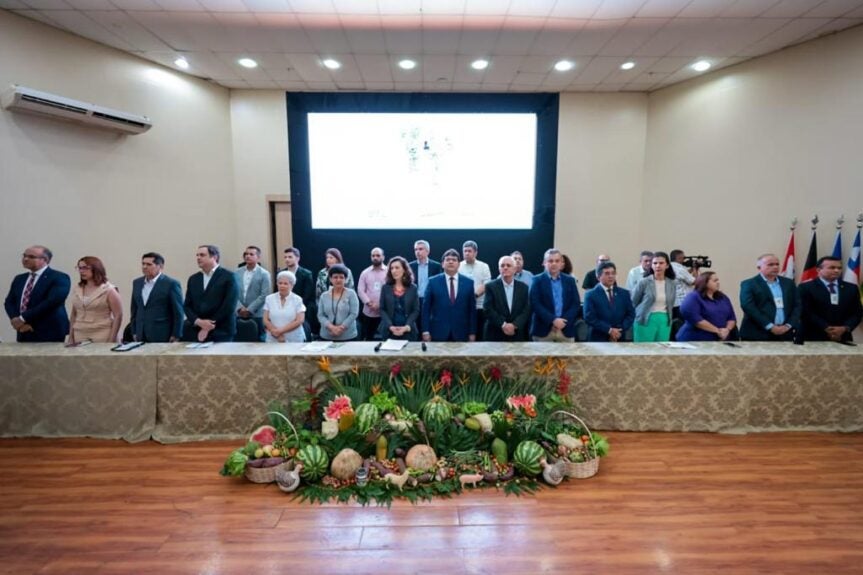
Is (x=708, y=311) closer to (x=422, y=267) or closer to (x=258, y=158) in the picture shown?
(x=422, y=267)

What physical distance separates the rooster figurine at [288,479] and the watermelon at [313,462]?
40 millimetres

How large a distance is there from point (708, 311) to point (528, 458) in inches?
89.5

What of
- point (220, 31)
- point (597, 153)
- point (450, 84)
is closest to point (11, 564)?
point (220, 31)

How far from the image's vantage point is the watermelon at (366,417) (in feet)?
8.77

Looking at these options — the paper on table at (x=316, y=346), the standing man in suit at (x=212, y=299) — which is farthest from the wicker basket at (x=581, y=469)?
the standing man in suit at (x=212, y=299)

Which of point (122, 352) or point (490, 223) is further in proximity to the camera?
point (490, 223)

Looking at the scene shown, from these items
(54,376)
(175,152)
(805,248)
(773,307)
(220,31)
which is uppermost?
(220,31)

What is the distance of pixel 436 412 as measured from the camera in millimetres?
2717

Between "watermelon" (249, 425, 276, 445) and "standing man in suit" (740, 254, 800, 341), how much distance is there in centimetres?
392

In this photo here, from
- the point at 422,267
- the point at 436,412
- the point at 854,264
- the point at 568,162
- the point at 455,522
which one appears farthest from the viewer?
the point at 568,162

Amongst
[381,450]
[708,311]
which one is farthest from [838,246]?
[381,450]

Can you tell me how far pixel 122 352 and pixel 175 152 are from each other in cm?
420

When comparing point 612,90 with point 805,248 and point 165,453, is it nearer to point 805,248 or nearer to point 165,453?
point 805,248

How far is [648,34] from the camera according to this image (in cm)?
485
